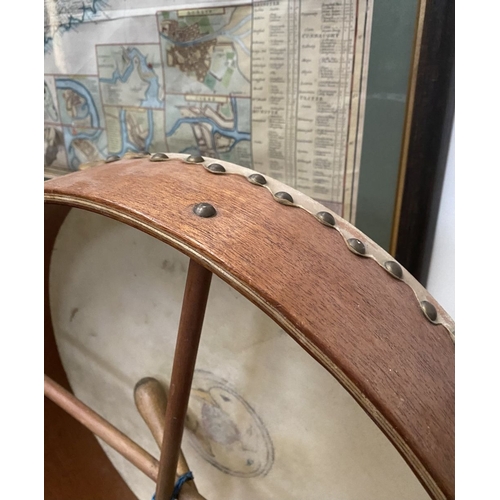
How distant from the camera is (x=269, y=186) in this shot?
17.8 inches

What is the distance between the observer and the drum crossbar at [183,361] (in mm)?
448

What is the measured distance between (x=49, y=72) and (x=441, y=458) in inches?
37.0

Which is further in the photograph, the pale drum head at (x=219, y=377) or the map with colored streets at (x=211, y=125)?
the map with colored streets at (x=211, y=125)

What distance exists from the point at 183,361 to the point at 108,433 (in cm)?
29

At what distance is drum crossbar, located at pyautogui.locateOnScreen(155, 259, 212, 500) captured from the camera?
448 millimetres

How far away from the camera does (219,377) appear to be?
2.04 feet

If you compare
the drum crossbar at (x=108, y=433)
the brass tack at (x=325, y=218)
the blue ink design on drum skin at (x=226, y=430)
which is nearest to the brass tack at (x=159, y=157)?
the brass tack at (x=325, y=218)

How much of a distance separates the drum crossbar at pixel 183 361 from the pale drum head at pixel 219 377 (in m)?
0.10

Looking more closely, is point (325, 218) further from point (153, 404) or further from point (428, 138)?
point (153, 404)

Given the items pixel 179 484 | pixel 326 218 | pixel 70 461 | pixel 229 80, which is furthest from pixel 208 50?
pixel 70 461

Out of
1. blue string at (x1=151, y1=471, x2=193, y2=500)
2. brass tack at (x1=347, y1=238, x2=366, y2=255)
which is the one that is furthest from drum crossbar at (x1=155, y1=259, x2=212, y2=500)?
brass tack at (x1=347, y1=238, x2=366, y2=255)

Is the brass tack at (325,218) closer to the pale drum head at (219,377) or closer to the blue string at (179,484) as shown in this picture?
the pale drum head at (219,377)

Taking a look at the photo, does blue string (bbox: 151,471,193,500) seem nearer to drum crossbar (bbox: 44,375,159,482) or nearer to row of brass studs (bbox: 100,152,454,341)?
drum crossbar (bbox: 44,375,159,482)
